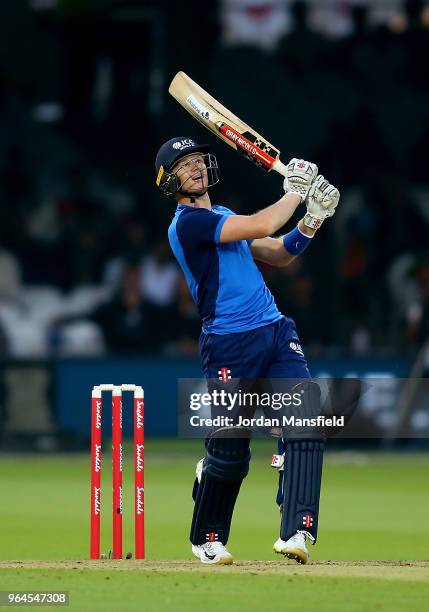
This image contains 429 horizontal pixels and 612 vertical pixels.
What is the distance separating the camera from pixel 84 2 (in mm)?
17016

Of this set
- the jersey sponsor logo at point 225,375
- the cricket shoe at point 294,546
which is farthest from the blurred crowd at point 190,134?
the cricket shoe at point 294,546

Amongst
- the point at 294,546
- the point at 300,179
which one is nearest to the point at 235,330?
the point at 300,179

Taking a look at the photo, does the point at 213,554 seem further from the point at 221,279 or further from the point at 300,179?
the point at 300,179

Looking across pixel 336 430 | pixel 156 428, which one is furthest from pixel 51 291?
pixel 336 430

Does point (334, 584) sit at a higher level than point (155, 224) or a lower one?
lower

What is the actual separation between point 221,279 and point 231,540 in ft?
7.87

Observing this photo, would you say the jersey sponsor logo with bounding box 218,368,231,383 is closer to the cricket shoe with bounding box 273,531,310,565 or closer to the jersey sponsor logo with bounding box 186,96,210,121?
the cricket shoe with bounding box 273,531,310,565

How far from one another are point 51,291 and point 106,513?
7.00m

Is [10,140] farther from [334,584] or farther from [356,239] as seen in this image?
[334,584]

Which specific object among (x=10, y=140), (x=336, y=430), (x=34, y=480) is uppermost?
(x=10, y=140)

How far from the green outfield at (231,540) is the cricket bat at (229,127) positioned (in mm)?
1898

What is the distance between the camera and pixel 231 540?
919cm

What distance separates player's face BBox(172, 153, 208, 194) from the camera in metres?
7.39

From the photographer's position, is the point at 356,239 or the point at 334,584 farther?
the point at 356,239
